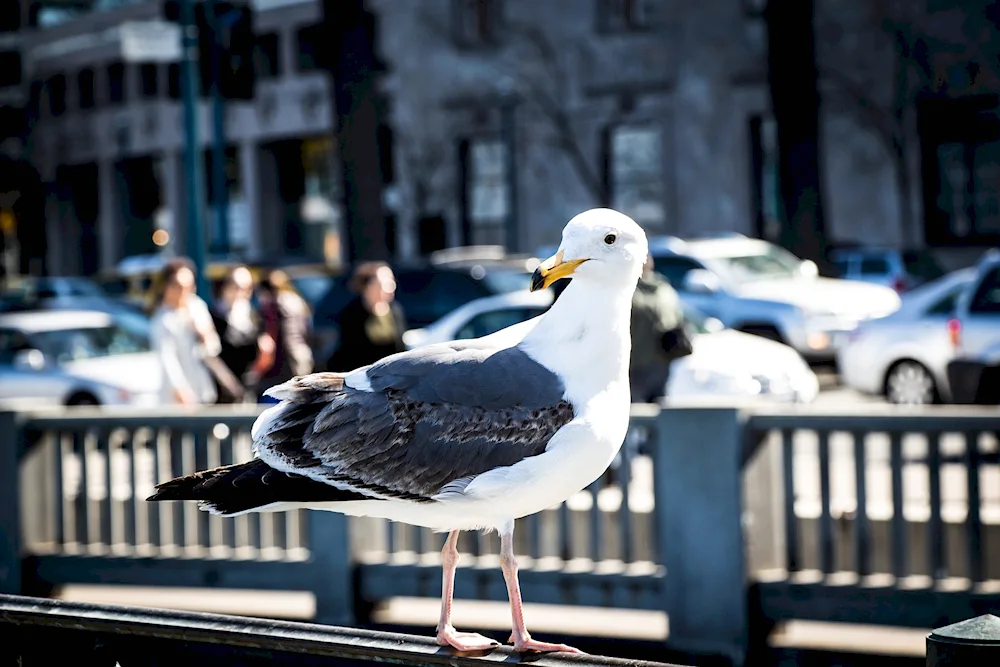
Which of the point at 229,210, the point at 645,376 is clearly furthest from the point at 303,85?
the point at 645,376

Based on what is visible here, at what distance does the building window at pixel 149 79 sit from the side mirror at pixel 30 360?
3935cm

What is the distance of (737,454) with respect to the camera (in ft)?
24.7

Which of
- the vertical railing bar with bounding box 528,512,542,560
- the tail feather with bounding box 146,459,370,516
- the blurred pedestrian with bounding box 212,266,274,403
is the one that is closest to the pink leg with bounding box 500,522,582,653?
the tail feather with bounding box 146,459,370,516

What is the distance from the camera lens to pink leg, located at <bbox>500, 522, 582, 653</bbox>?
2984 mm

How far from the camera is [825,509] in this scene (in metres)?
7.57

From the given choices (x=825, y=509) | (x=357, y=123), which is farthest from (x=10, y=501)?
(x=357, y=123)

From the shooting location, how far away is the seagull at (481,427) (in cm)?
293

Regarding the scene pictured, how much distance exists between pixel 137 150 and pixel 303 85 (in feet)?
33.1

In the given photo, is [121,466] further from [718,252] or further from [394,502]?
[718,252]

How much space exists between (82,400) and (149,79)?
40.6m

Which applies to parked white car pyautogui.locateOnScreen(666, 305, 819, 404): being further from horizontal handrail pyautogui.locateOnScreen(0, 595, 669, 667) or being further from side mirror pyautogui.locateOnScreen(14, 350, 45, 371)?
horizontal handrail pyautogui.locateOnScreen(0, 595, 669, 667)

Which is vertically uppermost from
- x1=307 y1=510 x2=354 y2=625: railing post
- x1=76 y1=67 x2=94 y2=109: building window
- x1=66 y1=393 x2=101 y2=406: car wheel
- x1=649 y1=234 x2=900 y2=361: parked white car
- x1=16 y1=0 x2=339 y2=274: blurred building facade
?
x1=76 y1=67 x2=94 y2=109: building window

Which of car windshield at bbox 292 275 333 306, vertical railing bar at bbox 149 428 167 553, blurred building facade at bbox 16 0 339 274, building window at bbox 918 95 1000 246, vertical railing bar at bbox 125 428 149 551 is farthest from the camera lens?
blurred building facade at bbox 16 0 339 274

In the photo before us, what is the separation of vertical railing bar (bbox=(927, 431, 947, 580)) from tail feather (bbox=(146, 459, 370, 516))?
4.88 metres
